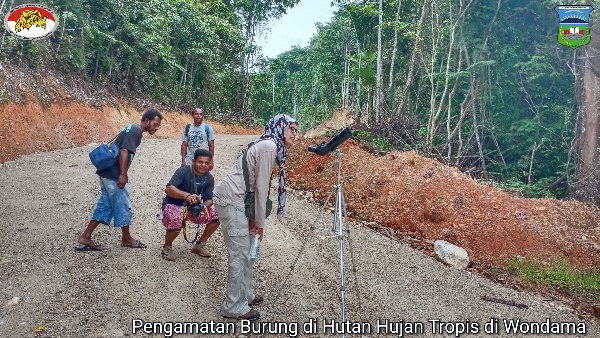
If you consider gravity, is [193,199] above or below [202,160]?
below

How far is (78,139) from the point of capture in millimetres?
16219

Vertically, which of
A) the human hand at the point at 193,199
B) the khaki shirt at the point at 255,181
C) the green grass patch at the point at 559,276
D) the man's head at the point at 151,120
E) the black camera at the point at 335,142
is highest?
the man's head at the point at 151,120

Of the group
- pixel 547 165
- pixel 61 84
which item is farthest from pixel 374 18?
pixel 61 84

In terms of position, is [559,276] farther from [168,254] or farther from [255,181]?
[168,254]

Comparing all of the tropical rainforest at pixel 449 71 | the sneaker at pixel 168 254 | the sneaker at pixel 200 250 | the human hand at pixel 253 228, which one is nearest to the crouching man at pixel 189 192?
the sneaker at pixel 168 254

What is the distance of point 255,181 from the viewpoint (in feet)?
12.1

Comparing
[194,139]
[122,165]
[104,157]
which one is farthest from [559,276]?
[104,157]

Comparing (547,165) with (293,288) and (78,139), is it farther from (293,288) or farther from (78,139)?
(78,139)

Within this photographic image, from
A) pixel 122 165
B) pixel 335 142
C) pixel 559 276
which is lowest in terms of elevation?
pixel 559 276

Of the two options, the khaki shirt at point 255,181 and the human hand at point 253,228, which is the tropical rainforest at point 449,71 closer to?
the human hand at point 253,228

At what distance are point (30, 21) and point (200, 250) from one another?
12512mm

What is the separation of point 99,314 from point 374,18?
1750cm

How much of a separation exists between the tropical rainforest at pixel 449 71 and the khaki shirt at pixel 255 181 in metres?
9.85

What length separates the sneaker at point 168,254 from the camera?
17.3 ft
